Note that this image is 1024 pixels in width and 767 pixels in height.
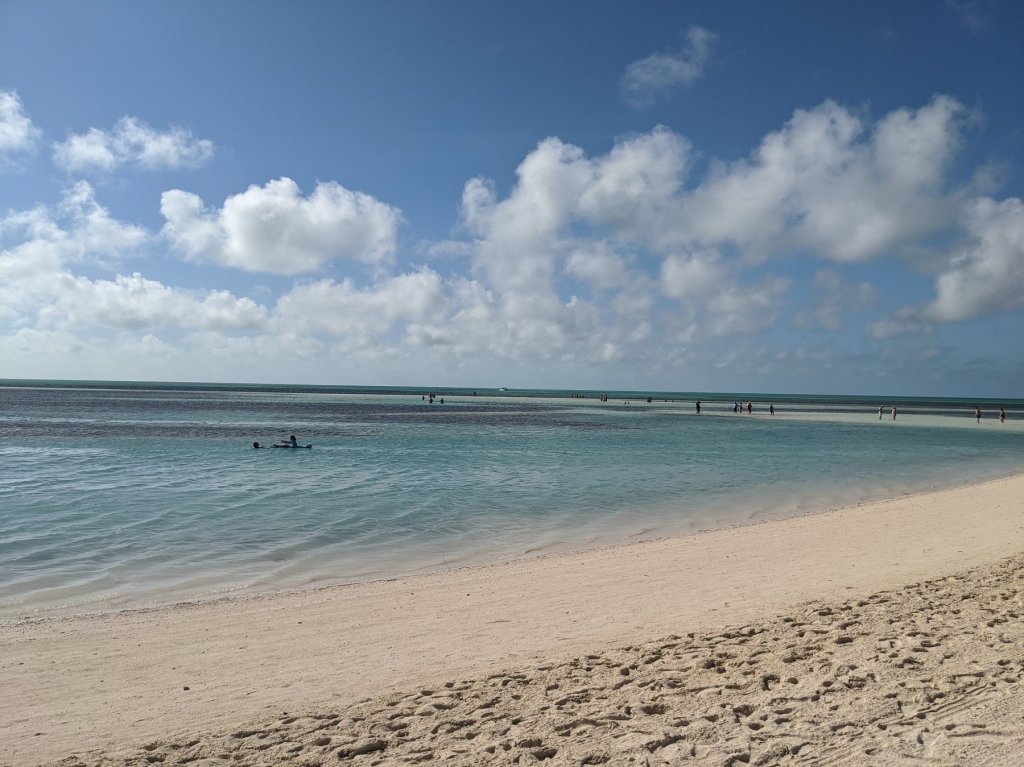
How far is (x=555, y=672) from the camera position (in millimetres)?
6258

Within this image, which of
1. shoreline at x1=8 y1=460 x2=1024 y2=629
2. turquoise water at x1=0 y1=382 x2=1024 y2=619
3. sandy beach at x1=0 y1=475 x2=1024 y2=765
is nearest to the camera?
sandy beach at x1=0 y1=475 x2=1024 y2=765

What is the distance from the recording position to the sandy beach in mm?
4805

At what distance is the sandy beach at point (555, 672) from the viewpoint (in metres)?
4.80

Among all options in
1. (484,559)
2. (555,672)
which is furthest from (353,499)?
(555,672)

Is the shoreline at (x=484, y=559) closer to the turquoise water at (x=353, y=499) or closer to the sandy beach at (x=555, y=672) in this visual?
the turquoise water at (x=353, y=499)

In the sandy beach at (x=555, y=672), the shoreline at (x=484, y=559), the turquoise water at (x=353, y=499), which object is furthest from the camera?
the turquoise water at (x=353, y=499)

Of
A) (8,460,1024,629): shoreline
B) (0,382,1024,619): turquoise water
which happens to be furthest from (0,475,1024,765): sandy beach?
(0,382,1024,619): turquoise water

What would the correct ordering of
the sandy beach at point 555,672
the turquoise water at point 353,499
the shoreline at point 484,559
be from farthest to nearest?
1. the turquoise water at point 353,499
2. the shoreline at point 484,559
3. the sandy beach at point 555,672

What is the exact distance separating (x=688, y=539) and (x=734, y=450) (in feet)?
73.0

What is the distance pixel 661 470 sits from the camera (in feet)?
82.3

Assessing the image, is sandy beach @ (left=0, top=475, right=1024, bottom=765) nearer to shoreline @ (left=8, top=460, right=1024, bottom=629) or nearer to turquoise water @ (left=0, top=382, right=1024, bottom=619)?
shoreline @ (left=8, top=460, right=1024, bottom=629)

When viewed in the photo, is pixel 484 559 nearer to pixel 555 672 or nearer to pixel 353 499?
pixel 555 672

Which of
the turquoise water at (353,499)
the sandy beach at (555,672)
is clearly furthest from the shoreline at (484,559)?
the sandy beach at (555,672)

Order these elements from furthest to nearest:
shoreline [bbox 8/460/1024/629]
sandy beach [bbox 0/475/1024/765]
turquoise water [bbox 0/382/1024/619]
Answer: turquoise water [bbox 0/382/1024/619] < shoreline [bbox 8/460/1024/629] < sandy beach [bbox 0/475/1024/765]
